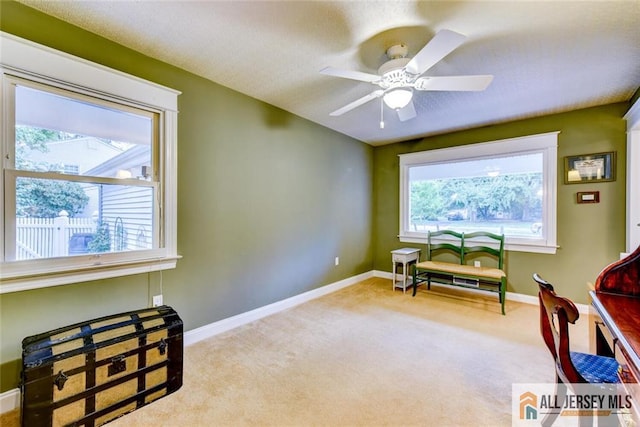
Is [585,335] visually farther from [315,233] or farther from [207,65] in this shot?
[207,65]

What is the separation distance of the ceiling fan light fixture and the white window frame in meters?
1.80

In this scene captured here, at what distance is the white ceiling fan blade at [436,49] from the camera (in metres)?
1.46

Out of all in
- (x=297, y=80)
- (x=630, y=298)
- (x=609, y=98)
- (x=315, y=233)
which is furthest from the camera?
(x=315, y=233)

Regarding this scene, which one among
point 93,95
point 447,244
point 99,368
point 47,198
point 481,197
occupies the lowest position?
point 99,368

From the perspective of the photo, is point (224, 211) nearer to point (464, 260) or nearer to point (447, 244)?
point (447, 244)

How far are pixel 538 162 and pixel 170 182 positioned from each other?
4253 millimetres

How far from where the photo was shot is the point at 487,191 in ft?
12.7

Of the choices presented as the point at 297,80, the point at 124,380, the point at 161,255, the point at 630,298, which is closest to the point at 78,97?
the point at 161,255

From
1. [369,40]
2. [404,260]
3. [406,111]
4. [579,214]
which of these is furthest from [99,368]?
[579,214]

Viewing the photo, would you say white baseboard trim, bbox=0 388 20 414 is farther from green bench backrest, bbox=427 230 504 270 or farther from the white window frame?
green bench backrest, bbox=427 230 504 270

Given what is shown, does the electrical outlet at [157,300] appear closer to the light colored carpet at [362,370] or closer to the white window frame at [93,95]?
the white window frame at [93,95]

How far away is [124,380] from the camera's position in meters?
→ 1.63

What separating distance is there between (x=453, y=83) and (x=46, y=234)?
9.83 ft

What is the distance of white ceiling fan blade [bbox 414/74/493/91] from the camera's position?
1870 millimetres
